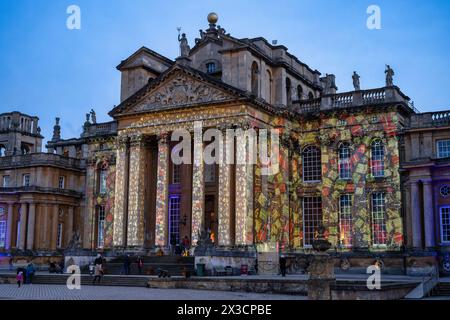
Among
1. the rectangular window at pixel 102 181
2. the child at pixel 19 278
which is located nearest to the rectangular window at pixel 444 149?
the child at pixel 19 278

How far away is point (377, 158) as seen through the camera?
39375 mm

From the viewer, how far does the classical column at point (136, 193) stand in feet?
133

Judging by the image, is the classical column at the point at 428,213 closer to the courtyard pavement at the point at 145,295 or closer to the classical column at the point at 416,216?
the classical column at the point at 416,216

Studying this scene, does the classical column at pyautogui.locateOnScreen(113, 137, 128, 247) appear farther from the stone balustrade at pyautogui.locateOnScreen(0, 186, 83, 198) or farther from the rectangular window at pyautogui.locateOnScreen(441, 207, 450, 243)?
the rectangular window at pyautogui.locateOnScreen(441, 207, 450, 243)

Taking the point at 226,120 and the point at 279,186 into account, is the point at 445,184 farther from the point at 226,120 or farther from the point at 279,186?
the point at 226,120

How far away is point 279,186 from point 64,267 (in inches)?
568

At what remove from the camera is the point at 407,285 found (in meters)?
22.9

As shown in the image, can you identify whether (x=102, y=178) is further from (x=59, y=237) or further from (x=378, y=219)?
(x=378, y=219)

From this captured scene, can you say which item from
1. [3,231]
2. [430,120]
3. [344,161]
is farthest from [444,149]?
[3,231]

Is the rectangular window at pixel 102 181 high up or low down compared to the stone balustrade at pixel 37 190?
up

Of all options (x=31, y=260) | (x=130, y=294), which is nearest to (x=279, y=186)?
(x=130, y=294)

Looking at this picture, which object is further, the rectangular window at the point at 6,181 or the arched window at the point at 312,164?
the rectangular window at the point at 6,181

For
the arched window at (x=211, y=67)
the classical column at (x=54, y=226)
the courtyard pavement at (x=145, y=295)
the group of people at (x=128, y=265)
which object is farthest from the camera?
the classical column at (x=54, y=226)

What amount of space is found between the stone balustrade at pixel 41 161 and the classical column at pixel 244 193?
62.8 feet
